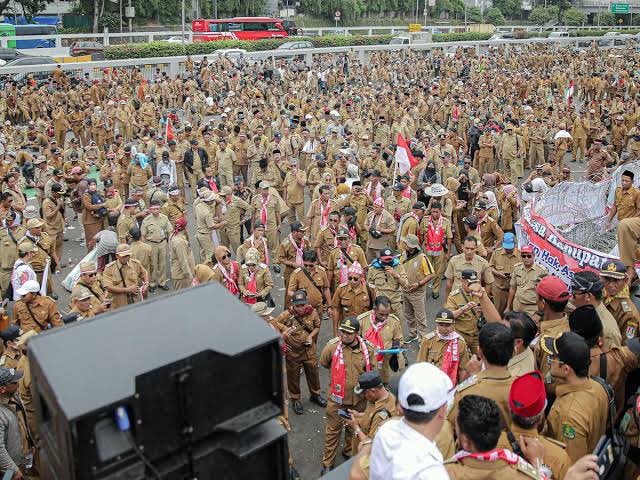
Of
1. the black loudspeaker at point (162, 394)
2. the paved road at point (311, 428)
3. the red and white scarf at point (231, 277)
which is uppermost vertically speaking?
the black loudspeaker at point (162, 394)

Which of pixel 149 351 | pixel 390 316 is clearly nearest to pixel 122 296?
pixel 390 316

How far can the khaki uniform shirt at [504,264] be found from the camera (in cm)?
823

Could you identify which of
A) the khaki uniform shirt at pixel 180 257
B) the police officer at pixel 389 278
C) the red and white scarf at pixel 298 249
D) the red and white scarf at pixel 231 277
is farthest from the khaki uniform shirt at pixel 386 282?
the khaki uniform shirt at pixel 180 257

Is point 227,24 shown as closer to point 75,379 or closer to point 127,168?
point 127,168

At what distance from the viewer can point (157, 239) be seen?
10172mm

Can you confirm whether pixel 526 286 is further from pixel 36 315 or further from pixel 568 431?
pixel 36 315

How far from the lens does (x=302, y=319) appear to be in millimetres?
6961

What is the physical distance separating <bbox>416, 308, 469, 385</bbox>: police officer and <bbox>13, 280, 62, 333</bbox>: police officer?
4216 mm

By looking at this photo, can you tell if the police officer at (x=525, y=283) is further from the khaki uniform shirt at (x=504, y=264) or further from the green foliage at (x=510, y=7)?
the green foliage at (x=510, y=7)

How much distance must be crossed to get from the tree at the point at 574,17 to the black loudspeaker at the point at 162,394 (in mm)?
83957

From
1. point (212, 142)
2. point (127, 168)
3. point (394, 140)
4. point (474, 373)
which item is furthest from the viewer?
point (394, 140)

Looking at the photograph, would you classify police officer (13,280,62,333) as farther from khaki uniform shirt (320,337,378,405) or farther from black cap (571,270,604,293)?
black cap (571,270,604,293)

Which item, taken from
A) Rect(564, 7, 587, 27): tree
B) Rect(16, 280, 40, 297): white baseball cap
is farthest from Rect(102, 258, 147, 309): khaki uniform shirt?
Rect(564, 7, 587, 27): tree

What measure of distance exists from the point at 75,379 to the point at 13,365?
468 cm
